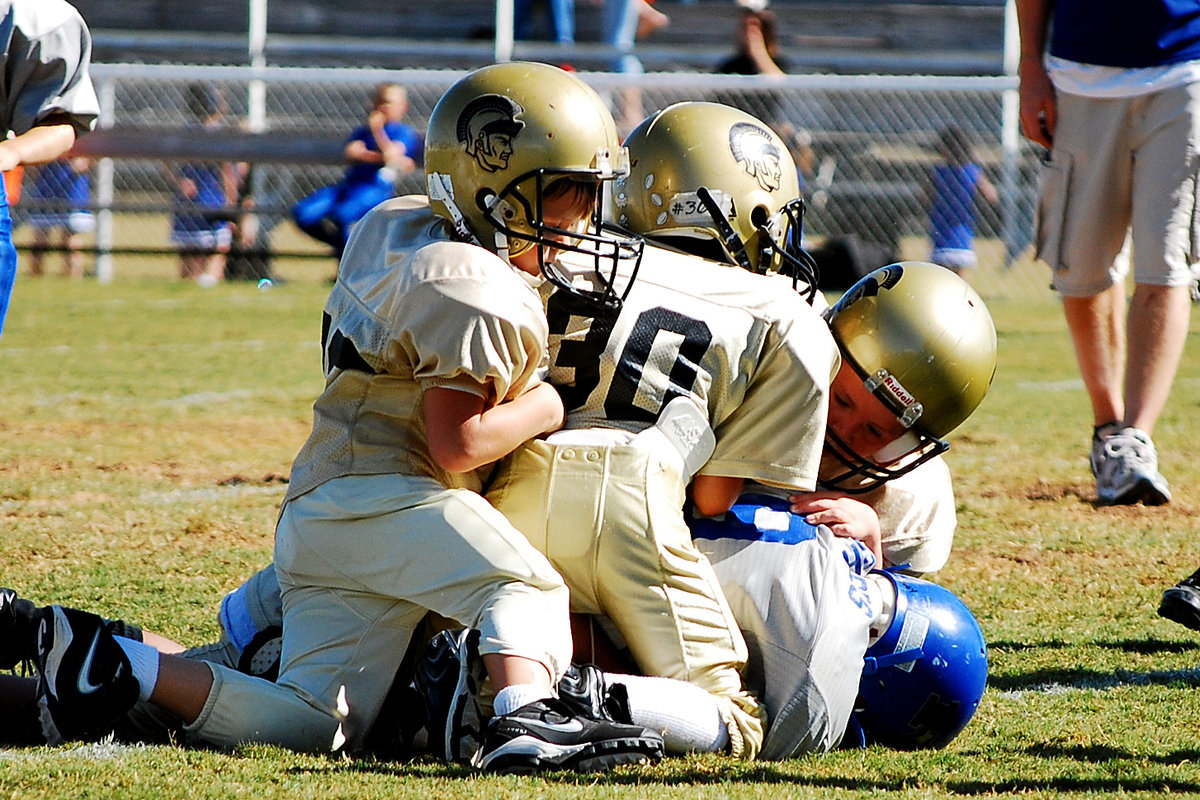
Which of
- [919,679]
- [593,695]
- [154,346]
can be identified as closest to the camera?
[593,695]

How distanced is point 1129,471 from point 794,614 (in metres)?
2.18

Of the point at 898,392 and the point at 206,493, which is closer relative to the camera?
the point at 898,392

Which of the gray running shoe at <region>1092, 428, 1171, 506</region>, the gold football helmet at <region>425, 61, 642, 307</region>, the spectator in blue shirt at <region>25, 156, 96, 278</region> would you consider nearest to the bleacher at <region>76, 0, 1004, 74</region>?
the spectator in blue shirt at <region>25, 156, 96, 278</region>

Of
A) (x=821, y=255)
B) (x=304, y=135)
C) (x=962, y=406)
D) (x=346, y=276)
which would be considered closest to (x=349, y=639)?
(x=346, y=276)

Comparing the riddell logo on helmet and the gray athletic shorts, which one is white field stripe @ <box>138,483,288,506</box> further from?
the gray athletic shorts

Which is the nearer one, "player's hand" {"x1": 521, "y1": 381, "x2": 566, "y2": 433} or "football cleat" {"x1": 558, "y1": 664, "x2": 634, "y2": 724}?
"football cleat" {"x1": 558, "y1": 664, "x2": 634, "y2": 724}

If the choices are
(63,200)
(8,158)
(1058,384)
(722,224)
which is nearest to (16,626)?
(8,158)

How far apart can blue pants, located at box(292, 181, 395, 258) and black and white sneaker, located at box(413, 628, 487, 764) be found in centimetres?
827

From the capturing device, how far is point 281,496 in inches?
187

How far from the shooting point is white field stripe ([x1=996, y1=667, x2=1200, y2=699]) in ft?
10.2

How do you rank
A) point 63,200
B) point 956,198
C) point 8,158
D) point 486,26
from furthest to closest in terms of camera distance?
point 486,26 → point 63,200 → point 956,198 → point 8,158

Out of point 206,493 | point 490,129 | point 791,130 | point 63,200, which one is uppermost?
point 490,129

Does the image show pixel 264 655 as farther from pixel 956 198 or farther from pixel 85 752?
pixel 956 198

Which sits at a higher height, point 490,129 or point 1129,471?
point 490,129
